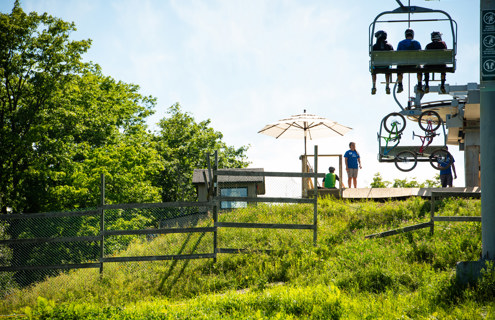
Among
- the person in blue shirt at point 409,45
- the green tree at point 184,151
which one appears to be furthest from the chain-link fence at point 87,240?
the green tree at point 184,151

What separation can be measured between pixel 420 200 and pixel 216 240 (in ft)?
22.5

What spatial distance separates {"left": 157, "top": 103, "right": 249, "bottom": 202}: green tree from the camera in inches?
1690

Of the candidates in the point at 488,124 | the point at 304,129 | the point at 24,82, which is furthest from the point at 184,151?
the point at 488,124

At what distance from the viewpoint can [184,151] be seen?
4391 centimetres

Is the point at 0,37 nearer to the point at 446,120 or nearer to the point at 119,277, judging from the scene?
the point at 119,277

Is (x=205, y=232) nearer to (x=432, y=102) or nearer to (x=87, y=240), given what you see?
(x=87, y=240)

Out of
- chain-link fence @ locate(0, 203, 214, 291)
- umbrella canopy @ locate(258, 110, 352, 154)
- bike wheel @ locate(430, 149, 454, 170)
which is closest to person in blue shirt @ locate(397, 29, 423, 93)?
bike wheel @ locate(430, 149, 454, 170)

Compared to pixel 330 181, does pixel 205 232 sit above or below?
below

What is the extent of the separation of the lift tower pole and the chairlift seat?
3066 millimetres

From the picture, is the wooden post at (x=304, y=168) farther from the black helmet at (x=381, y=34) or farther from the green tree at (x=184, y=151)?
the green tree at (x=184, y=151)

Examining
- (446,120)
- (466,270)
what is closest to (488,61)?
(466,270)

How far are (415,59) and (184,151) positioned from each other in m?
33.9

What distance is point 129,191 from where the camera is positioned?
1133 inches

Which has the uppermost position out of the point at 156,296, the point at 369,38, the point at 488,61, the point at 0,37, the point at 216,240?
the point at 0,37
